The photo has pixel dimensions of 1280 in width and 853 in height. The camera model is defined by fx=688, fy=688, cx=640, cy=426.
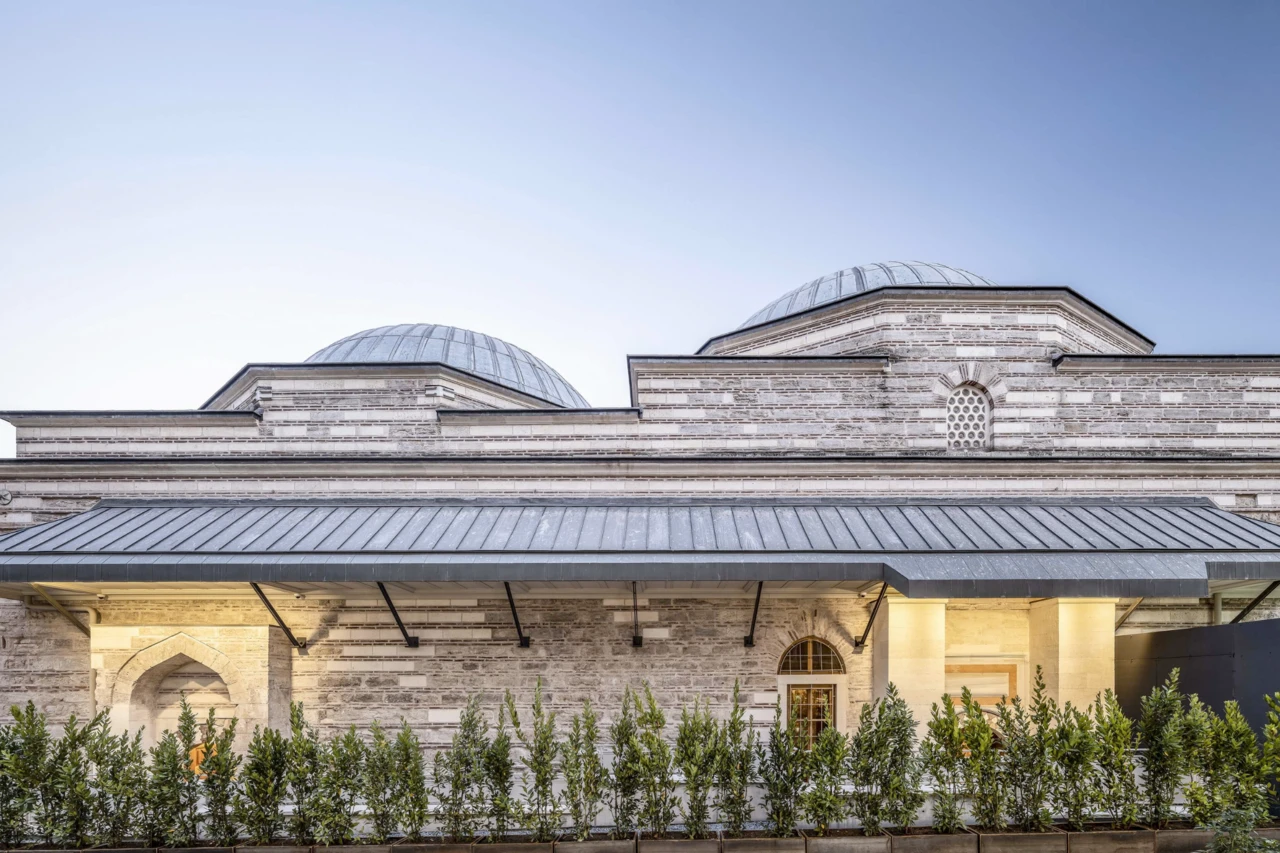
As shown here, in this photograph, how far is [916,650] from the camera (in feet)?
31.3

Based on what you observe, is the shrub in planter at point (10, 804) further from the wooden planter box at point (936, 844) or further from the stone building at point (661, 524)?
the wooden planter box at point (936, 844)

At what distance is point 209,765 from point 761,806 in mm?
5499

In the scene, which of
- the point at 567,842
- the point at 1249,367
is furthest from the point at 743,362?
the point at 1249,367

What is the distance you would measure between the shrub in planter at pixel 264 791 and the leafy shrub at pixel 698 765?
3.87 meters

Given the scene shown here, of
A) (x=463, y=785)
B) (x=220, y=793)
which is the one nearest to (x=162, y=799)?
(x=220, y=793)

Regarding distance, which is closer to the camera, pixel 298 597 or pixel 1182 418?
pixel 298 597

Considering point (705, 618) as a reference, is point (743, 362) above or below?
above

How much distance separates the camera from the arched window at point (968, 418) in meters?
11.5

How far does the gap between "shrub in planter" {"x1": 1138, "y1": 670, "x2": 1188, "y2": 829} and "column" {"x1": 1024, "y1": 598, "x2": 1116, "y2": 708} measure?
8.84ft

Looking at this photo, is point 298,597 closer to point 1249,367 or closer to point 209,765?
point 209,765

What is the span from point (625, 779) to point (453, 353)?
14.0 meters

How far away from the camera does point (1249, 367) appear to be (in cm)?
1138

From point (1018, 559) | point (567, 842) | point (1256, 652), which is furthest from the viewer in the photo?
point (1018, 559)

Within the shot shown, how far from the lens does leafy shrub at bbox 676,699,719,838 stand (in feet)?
21.8
